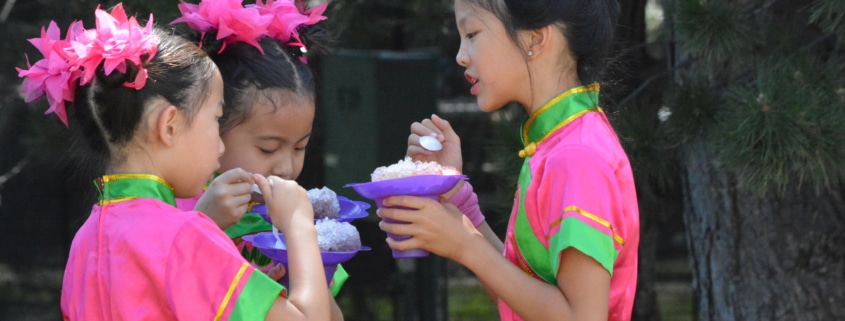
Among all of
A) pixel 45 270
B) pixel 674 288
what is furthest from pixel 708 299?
pixel 45 270

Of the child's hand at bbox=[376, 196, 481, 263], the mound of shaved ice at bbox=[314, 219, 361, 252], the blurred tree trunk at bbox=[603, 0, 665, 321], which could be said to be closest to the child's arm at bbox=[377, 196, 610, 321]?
the child's hand at bbox=[376, 196, 481, 263]

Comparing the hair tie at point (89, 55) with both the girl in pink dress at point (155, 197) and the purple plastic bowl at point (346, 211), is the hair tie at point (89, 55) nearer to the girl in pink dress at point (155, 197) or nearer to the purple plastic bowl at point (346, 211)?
the girl in pink dress at point (155, 197)

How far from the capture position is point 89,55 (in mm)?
2033

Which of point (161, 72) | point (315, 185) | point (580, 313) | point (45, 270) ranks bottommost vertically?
point (45, 270)

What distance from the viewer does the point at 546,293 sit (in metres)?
2.09

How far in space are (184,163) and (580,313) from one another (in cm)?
85

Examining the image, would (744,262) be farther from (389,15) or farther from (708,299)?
(389,15)

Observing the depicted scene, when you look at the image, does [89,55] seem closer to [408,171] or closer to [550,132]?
[408,171]

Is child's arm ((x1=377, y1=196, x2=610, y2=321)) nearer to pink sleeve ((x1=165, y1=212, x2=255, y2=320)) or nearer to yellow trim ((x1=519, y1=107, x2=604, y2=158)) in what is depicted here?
yellow trim ((x1=519, y1=107, x2=604, y2=158))

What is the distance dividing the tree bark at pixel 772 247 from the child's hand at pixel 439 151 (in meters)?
1.15

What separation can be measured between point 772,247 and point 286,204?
1972 mm

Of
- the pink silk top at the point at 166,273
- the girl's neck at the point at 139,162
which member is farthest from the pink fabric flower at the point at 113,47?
the pink silk top at the point at 166,273

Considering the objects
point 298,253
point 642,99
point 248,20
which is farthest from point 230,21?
point 642,99

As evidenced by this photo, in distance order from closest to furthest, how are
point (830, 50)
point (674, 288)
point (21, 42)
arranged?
point (830, 50)
point (21, 42)
point (674, 288)
